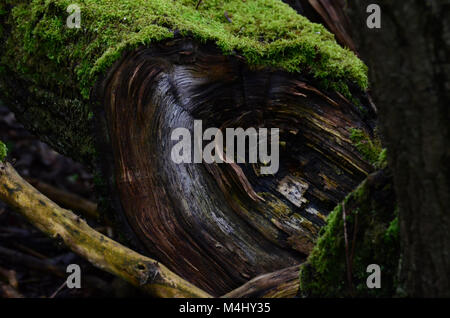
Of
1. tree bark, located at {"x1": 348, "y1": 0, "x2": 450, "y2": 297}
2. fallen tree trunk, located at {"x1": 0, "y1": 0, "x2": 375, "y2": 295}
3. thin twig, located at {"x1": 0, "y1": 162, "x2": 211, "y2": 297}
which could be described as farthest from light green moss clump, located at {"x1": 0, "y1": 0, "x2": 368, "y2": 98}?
tree bark, located at {"x1": 348, "y1": 0, "x2": 450, "y2": 297}

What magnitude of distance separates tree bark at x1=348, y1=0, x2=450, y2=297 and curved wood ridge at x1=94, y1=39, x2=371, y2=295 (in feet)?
2.85

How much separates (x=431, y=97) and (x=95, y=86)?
1552 mm

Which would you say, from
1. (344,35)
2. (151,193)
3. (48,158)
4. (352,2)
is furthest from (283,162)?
(48,158)

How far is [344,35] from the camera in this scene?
3.55 m

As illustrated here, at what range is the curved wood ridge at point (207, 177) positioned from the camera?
218 centimetres

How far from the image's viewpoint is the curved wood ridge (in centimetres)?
218

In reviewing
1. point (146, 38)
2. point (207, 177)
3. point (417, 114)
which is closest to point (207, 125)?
point (207, 177)

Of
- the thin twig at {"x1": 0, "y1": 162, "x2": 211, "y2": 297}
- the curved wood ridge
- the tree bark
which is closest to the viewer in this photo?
the tree bark

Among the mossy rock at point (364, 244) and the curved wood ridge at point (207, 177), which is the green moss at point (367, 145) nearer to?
the curved wood ridge at point (207, 177)

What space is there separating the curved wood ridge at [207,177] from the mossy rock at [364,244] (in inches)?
21.6

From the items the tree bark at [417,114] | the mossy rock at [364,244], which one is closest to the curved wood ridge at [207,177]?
the mossy rock at [364,244]

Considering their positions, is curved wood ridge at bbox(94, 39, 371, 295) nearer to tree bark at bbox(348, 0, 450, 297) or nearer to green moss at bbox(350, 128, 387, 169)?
green moss at bbox(350, 128, 387, 169)

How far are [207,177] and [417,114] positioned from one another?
4.04 feet

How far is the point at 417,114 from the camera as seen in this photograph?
4.01 ft
